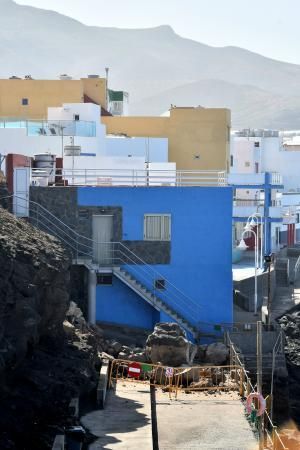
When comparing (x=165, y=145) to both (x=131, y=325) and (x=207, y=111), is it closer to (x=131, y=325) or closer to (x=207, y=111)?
(x=207, y=111)

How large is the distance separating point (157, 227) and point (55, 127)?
16.9 meters

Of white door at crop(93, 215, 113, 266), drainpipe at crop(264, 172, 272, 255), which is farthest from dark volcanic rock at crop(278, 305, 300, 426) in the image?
drainpipe at crop(264, 172, 272, 255)

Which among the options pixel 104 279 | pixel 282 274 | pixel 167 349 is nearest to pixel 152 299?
pixel 104 279

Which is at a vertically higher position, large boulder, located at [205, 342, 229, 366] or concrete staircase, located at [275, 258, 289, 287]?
concrete staircase, located at [275, 258, 289, 287]

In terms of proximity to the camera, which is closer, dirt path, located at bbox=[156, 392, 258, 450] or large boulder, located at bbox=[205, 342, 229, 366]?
dirt path, located at bbox=[156, 392, 258, 450]

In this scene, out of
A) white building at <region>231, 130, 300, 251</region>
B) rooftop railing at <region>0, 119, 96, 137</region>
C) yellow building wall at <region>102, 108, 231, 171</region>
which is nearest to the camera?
rooftop railing at <region>0, 119, 96, 137</region>

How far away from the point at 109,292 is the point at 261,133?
49.1 metres

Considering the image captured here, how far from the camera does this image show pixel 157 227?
36.5 m

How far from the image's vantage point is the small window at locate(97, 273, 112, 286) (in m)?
36.2

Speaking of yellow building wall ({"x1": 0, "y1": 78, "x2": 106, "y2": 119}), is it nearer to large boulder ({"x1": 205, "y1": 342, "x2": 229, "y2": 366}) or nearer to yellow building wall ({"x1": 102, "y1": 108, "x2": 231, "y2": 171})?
yellow building wall ({"x1": 102, "y1": 108, "x2": 231, "y2": 171})

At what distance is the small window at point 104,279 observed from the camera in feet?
119

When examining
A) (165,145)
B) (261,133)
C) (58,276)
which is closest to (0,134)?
(165,145)

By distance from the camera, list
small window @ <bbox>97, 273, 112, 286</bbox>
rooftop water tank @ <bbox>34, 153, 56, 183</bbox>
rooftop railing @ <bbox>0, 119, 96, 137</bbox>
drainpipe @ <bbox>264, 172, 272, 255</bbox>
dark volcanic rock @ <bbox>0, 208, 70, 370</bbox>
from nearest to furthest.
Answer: dark volcanic rock @ <bbox>0, 208, 70, 370</bbox> → small window @ <bbox>97, 273, 112, 286</bbox> → rooftop water tank @ <bbox>34, 153, 56, 183</bbox> → rooftop railing @ <bbox>0, 119, 96, 137</bbox> → drainpipe @ <bbox>264, 172, 272, 255</bbox>

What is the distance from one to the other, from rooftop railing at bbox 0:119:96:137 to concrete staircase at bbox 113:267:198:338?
51.3 ft
